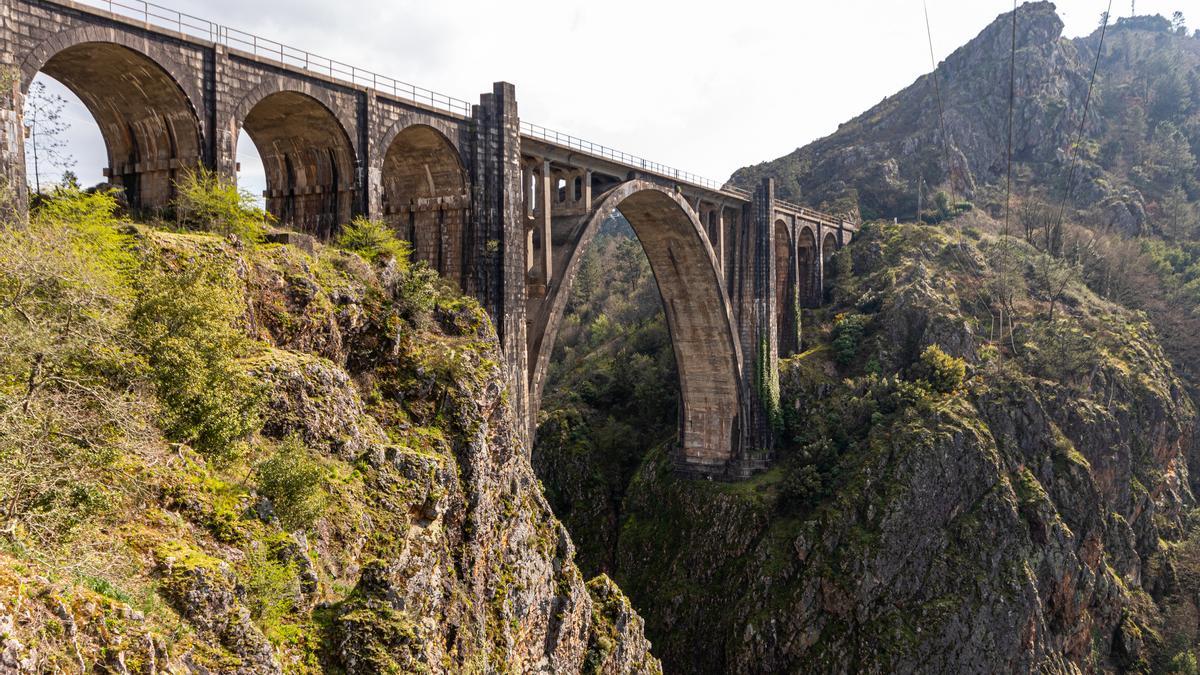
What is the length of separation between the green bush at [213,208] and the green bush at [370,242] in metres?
3.17

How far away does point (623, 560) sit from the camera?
45.6 meters

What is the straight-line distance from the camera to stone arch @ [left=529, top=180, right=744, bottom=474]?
129 feet

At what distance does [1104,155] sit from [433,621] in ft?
352

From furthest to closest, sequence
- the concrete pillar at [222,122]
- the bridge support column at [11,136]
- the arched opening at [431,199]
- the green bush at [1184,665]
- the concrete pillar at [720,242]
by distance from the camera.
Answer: the concrete pillar at [720,242] < the green bush at [1184,665] < the arched opening at [431,199] < the concrete pillar at [222,122] < the bridge support column at [11,136]

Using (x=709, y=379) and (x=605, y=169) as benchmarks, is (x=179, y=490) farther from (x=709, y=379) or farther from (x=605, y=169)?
(x=709, y=379)

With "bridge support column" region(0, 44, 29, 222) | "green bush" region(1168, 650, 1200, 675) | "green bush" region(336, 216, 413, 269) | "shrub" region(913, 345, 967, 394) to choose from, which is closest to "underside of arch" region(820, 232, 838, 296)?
"shrub" region(913, 345, 967, 394)

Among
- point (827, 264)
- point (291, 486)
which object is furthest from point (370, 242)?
point (827, 264)

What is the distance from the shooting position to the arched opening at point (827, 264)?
58281mm

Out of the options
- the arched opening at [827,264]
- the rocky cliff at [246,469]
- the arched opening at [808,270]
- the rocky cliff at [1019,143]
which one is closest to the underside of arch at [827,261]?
the arched opening at [827,264]

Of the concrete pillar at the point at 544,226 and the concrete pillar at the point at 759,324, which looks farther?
the concrete pillar at the point at 759,324

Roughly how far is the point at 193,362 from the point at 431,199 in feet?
48.9

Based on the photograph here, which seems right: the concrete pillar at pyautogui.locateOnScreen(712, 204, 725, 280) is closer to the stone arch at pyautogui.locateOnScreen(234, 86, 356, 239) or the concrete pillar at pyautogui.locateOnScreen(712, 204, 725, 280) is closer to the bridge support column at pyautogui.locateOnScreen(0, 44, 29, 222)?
the stone arch at pyautogui.locateOnScreen(234, 86, 356, 239)

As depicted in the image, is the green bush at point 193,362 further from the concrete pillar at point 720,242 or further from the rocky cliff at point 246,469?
the concrete pillar at point 720,242

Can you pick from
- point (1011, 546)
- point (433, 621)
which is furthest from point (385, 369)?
point (1011, 546)
